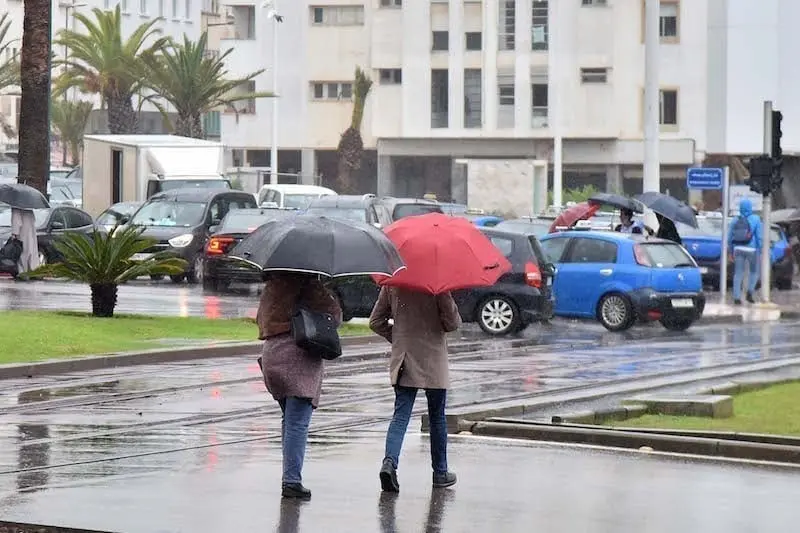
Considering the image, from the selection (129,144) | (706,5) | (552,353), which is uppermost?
(706,5)

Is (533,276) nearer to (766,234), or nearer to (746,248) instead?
(766,234)

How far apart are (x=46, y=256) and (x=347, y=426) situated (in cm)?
2302

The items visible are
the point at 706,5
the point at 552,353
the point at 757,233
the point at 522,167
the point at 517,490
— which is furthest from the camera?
the point at 706,5

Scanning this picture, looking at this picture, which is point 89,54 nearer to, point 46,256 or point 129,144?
point 129,144

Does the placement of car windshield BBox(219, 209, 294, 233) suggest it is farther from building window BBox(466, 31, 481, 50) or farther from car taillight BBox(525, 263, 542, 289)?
building window BBox(466, 31, 481, 50)

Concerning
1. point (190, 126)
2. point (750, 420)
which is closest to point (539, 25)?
point (190, 126)

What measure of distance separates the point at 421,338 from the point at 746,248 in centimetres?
2430

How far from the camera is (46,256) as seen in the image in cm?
3728

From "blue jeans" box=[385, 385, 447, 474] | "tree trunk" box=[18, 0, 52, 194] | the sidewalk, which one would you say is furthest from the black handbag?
"tree trunk" box=[18, 0, 52, 194]

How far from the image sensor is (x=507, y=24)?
7444 centimetres

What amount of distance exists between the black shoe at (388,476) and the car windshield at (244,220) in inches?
899

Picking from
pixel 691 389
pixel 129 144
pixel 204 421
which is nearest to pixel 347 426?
pixel 204 421

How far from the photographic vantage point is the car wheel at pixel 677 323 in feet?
94.6

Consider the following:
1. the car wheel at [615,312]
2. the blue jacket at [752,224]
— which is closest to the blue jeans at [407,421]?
the car wheel at [615,312]
